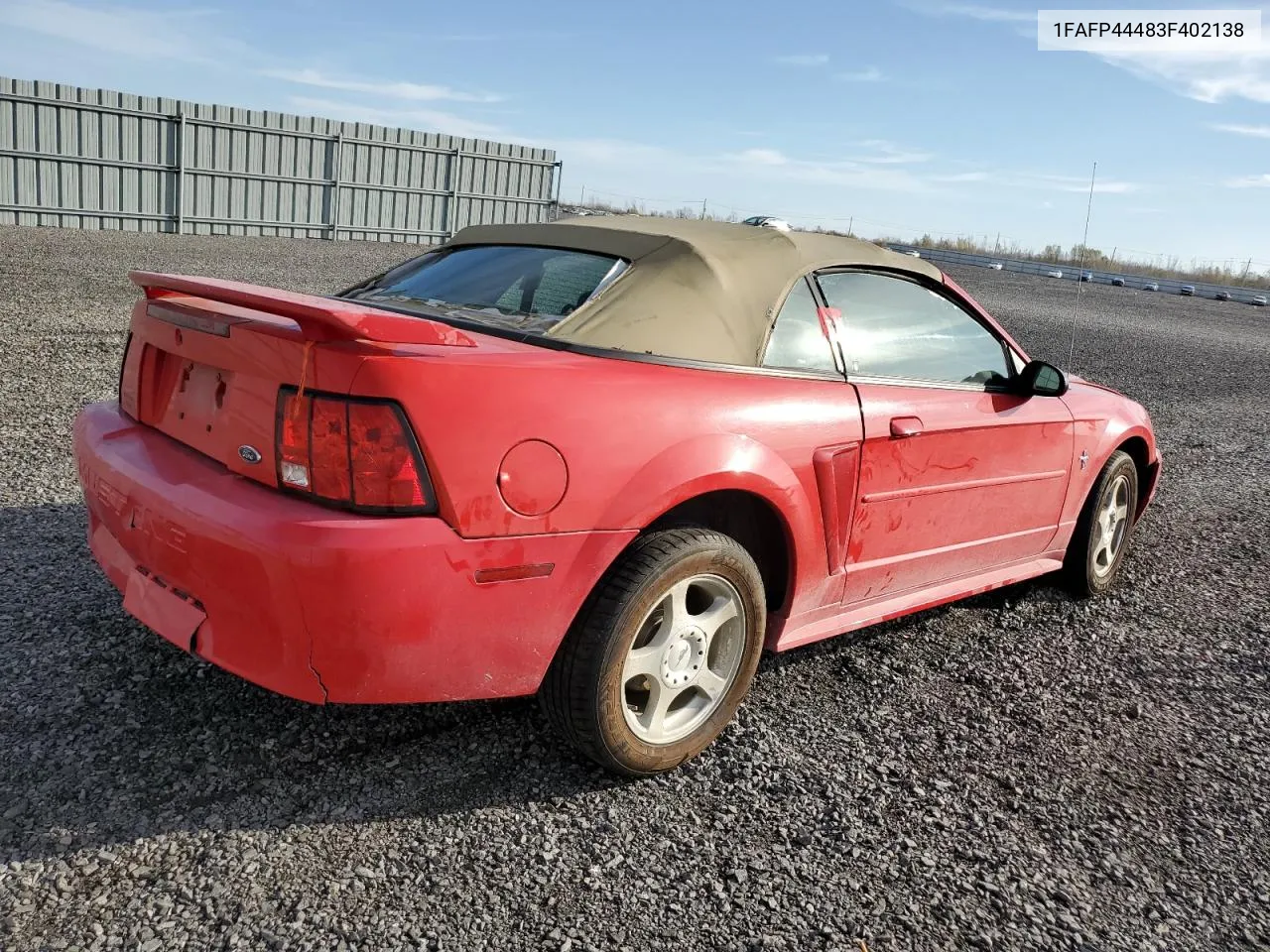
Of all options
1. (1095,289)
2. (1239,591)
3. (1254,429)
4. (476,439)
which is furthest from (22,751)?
(1095,289)

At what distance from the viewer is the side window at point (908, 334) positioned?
3.38 meters

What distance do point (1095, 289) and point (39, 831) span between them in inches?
1453

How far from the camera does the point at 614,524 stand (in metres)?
2.54

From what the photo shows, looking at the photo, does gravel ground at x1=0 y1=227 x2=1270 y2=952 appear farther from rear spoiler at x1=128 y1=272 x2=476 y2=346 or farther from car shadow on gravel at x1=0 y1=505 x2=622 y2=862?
rear spoiler at x1=128 y1=272 x2=476 y2=346

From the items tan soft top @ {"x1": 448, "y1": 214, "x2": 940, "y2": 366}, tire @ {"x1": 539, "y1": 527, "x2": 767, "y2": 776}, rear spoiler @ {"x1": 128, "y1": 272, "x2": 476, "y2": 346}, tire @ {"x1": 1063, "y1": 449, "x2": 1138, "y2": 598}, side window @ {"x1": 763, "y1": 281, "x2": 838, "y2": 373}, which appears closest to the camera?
rear spoiler @ {"x1": 128, "y1": 272, "x2": 476, "y2": 346}

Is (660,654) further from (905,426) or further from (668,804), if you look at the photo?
(905,426)

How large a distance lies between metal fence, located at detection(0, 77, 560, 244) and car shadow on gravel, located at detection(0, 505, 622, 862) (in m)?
18.2

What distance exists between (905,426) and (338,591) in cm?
191

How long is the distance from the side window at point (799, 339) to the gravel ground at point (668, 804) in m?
1.12

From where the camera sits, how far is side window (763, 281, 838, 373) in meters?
3.09

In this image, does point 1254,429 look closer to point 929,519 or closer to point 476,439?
point 929,519

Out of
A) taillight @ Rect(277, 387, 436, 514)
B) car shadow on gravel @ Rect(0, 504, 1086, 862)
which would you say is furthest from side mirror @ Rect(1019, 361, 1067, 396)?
taillight @ Rect(277, 387, 436, 514)

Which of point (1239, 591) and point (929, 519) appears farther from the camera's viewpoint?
point (1239, 591)

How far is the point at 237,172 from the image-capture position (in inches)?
845
